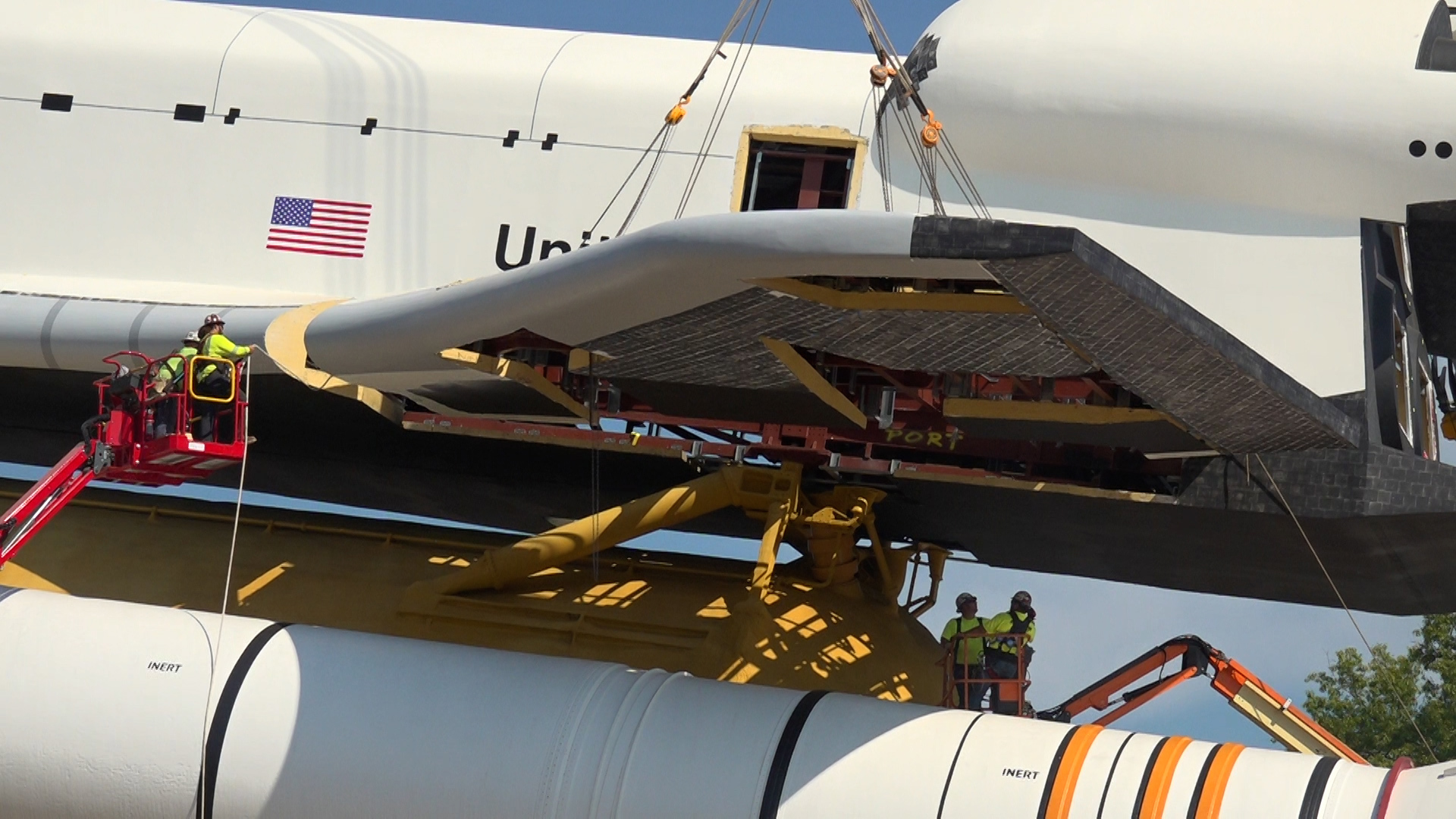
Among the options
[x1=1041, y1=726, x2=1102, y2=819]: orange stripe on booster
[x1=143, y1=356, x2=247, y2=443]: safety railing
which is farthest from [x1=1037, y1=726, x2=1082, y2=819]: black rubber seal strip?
[x1=143, y1=356, x2=247, y2=443]: safety railing

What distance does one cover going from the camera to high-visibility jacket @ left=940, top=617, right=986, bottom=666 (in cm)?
1031

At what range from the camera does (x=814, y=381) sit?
328 inches

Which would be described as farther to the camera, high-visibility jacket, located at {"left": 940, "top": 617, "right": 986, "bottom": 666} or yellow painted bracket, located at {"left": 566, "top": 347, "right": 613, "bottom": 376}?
high-visibility jacket, located at {"left": 940, "top": 617, "right": 986, "bottom": 666}

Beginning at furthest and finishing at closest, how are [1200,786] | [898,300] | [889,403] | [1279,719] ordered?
[1279,719] < [889,403] < [1200,786] < [898,300]

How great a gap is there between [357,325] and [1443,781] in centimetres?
607

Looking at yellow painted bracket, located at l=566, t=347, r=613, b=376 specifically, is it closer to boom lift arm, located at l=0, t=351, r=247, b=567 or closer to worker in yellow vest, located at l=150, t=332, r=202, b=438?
boom lift arm, located at l=0, t=351, r=247, b=567

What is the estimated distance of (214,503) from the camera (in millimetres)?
12375

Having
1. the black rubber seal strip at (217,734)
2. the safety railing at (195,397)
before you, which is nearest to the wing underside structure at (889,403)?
the safety railing at (195,397)

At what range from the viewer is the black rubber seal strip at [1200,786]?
7.31 meters

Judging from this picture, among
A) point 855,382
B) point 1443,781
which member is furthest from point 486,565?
point 1443,781

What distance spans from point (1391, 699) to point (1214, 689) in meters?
24.0

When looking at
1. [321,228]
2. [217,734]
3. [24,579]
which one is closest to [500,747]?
[217,734]

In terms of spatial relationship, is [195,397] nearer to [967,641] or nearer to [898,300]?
[898,300]

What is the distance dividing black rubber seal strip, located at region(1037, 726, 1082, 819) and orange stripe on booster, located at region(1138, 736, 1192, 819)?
17.0 inches
